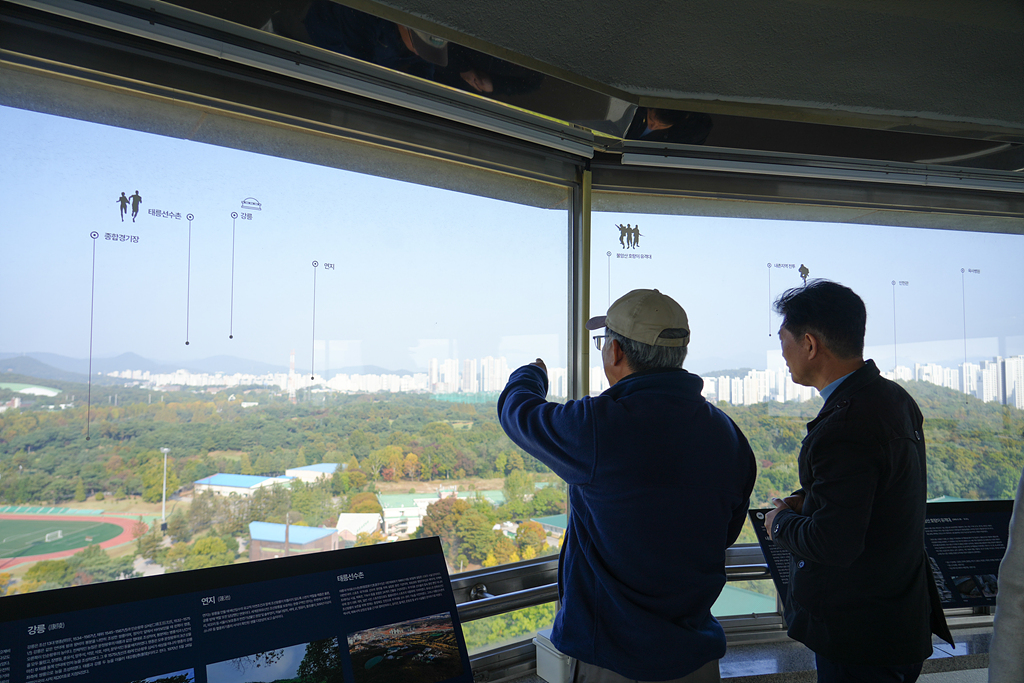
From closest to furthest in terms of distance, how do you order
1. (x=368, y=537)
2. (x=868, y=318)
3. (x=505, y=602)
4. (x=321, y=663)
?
1. (x=321, y=663)
2. (x=368, y=537)
3. (x=505, y=602)
4. (x=868, y=318)

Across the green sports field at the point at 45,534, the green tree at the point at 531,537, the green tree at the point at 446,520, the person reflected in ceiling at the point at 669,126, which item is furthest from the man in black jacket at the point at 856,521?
the green sports field at the point at 45,534

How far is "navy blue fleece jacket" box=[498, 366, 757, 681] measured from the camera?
1.21 metres

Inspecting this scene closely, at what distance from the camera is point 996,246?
2.70 m

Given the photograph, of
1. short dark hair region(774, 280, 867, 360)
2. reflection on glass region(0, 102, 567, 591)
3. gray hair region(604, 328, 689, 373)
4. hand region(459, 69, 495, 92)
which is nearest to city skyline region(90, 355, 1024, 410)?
reflection on glass region(0, 102, 567, 591)

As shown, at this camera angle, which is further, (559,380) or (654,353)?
(559,380)

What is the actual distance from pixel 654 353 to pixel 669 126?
977 mm

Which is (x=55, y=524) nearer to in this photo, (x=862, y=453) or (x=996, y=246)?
(x=862, y=453)

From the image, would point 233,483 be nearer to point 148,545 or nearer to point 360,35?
point 148,545

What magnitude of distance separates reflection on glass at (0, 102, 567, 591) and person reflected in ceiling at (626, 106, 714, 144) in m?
0.47

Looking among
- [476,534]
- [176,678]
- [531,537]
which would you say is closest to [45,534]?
[176,678]

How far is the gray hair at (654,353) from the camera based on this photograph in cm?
134

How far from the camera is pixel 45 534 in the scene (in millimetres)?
1241

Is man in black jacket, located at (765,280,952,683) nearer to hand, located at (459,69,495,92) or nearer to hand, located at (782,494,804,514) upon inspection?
hand, located at (782,494,804,514)

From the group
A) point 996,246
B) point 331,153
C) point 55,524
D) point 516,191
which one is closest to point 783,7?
point 516,191
